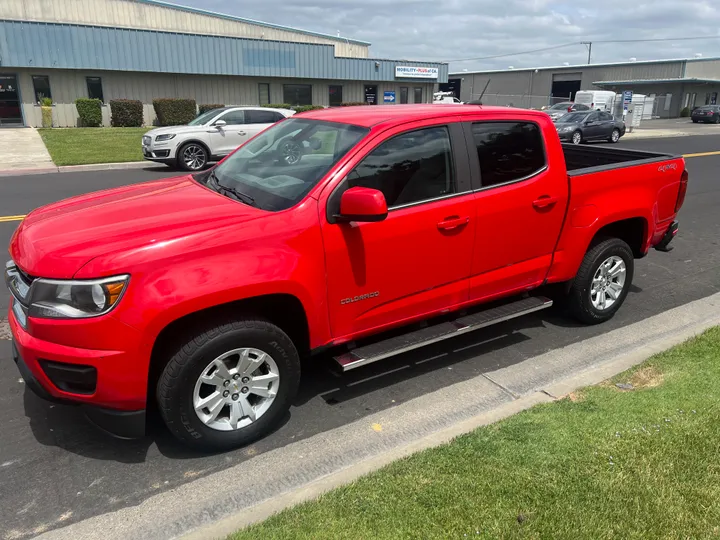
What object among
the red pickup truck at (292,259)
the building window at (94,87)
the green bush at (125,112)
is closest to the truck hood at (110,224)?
the red pickup truck at (292,259)

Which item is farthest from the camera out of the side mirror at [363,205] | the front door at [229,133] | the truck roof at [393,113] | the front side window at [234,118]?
the front side window at [234,118]

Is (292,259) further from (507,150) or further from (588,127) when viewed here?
(588,127)

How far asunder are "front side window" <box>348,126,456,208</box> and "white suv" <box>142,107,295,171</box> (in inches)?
454

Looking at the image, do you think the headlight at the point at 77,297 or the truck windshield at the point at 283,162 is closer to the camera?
the headlight at the point at 77,297

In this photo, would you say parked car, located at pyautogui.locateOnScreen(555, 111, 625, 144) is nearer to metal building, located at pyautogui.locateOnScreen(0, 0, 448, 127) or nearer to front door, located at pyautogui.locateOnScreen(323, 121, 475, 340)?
metal building, located at pyautogui.locateOnScreen(0, 0, 448, 127)

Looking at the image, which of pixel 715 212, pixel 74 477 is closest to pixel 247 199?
pixel 74 477

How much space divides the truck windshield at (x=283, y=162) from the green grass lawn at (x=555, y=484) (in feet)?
5.50

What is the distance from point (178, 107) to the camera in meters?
29.8

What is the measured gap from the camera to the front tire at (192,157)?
48.1ft

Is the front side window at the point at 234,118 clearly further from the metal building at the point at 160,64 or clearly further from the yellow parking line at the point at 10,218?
the metal building at the point at 160,64

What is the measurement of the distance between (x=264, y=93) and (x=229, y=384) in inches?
1322

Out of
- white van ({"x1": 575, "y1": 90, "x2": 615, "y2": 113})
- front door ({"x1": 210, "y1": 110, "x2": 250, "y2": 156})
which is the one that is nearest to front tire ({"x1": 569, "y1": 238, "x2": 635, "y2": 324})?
front door ({"x1": 210, "y1": 110, "x2": 250, "y2": 156})

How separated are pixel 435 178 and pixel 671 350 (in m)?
2.29

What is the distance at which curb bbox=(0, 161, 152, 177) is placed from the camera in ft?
47.1
